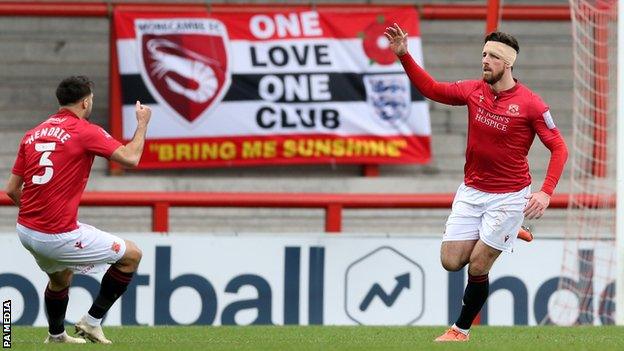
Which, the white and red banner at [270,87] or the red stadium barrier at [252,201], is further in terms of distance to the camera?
the white and red banner at [270,87]

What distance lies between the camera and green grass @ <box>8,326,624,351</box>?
317 inches

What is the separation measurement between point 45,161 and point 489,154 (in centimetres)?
251

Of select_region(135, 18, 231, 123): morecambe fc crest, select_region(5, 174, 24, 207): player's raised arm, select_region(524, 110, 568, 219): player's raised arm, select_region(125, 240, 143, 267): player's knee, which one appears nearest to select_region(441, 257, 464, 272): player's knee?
select_region(524, 110, 568, 219): player's raised arm

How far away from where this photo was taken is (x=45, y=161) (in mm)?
7949

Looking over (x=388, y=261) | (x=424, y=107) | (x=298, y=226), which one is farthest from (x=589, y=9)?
(x=298, y=226)

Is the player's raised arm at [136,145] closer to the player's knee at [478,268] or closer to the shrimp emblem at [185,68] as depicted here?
the player's knee at [478,268]

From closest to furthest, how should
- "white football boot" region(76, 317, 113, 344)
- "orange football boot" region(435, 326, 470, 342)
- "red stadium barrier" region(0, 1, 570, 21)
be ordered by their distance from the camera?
1. "white football boot" region(76, 317, 113, 344)
2. "orange football boot" region(435, 326, 470, 342)
3. "red stadium barrier" region(0, 1, 570, 21)

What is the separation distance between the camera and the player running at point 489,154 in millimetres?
8391

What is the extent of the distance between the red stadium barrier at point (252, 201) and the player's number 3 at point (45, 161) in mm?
3319

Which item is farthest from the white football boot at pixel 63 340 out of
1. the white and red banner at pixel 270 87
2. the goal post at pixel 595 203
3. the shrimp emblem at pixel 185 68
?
the shrimp emblem at pixel 185 68

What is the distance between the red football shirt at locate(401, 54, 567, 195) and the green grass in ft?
3.13

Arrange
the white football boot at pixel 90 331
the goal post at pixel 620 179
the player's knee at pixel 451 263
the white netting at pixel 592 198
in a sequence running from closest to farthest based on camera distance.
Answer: the white football boot at pixel 90 331 < the player's knee at pixel 451 263 < the goal post at pixel 620 179 < the white netting at pixel 592 198

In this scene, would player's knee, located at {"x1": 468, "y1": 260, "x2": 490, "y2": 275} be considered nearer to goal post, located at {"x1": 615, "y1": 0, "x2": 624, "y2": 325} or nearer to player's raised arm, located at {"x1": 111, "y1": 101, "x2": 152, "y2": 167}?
player's raised arm, located at {"x1": 111, "y1": 101, "x2": 152, "y2": 167}

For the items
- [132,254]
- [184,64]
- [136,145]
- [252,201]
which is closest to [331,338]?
[132,254]
